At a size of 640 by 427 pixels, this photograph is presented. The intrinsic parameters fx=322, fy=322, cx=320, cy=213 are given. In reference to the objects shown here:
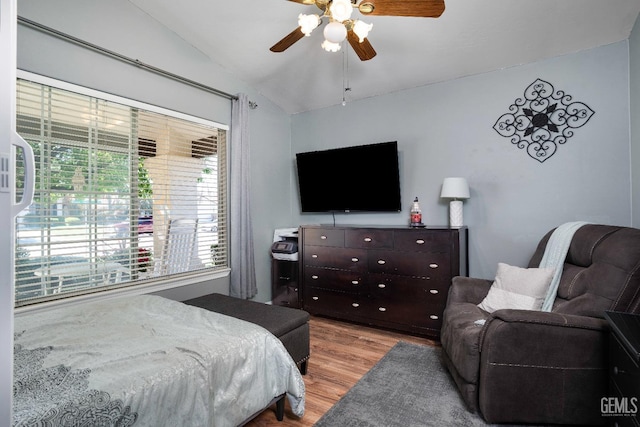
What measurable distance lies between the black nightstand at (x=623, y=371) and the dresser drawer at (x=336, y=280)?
1959 millimetres

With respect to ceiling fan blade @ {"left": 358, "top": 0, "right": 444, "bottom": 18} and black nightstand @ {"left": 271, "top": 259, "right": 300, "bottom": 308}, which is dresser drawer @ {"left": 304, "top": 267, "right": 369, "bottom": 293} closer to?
black nightstand @ {"left": 271, "top": 259, "right": 300, "bottom": 308}

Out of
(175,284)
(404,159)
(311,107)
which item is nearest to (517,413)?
(404,159)

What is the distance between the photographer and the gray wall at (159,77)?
7.32ft

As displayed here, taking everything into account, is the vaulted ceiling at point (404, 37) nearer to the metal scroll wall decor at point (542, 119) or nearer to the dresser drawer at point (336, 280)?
the metal scroll wall decor at point (542, 119)

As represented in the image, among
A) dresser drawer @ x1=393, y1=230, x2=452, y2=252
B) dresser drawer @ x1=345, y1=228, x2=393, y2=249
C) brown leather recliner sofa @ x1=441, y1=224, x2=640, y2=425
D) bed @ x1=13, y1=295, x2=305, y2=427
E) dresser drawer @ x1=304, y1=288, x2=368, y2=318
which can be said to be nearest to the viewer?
bed @ x1=13, y1=295, x2=305, y2=427

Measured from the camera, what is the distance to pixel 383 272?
317cm

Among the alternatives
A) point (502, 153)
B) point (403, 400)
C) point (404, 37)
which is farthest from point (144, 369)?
point (502, 153)

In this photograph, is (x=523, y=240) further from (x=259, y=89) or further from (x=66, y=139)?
(x=66, y=139)

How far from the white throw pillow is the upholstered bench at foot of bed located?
4.40 ft

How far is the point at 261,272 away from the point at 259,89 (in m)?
2.19

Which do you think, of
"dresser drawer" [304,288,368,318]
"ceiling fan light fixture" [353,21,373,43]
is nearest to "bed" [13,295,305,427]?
"dresser drawer" [304,288,368,318]

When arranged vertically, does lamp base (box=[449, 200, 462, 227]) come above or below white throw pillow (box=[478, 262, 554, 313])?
above

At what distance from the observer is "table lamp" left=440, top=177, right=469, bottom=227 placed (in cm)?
300

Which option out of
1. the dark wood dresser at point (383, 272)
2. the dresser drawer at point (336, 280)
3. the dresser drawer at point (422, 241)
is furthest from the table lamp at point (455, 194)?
the dresser drawer at point (336, 280)
